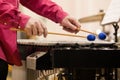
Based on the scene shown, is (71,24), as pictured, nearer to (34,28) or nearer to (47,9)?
(47,9)

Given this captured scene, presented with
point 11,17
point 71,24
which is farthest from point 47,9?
point 11,17

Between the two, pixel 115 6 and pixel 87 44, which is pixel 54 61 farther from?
pixel 115 6

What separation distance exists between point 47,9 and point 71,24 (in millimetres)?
161

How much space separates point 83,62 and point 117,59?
0.11 m

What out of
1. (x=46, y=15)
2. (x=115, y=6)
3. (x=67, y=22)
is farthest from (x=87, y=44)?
(x=115, y=6)

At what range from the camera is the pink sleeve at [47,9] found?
4.13 ft

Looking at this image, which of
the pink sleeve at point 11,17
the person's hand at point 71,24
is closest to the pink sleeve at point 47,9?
the person's hand at point 71,24

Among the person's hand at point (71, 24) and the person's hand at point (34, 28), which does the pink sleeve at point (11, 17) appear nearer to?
the person's hand at point (34, 28)

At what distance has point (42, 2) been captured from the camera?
133 cm

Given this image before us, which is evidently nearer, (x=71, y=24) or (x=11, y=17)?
(x=11, y=17)

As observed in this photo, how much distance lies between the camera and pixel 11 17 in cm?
100

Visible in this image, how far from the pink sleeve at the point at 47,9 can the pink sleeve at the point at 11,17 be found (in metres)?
0.27

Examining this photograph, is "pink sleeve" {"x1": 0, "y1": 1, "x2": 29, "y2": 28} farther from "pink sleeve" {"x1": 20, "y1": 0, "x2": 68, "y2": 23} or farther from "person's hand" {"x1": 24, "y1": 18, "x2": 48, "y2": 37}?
"pink sleeve" {"x1": 20, "y1": 0, "x2": 68, "y2": 23}

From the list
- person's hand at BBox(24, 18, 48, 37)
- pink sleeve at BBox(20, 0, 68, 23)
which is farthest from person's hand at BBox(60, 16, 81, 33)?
person's hand at BBox(24, 18, 48, 37)
